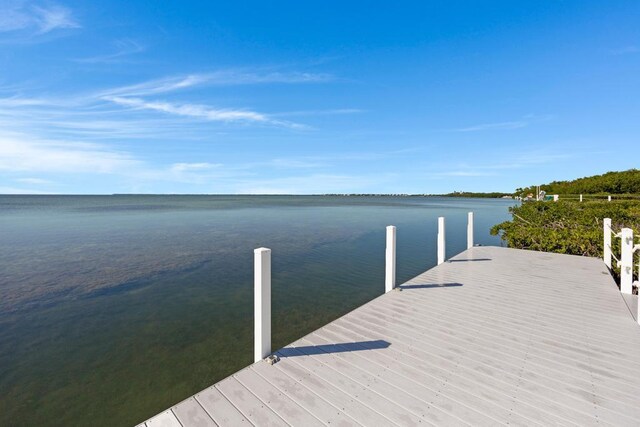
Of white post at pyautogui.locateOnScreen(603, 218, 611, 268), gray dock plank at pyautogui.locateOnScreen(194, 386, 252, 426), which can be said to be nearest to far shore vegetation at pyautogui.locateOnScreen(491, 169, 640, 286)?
white post at pyautogui.locateOnScreen(603, 218, 611, 268)

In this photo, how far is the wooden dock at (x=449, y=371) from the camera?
2.48m

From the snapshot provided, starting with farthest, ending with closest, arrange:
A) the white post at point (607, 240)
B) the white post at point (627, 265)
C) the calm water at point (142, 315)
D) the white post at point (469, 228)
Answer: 1. the white post at point (469, 228)
2. the white post at point (607, 240)
3. the white post at point (627, 265)
4. the calm water at point (142, 315)

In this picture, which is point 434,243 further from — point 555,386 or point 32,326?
point 32,326

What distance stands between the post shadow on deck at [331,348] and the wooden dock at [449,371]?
12 millimetres

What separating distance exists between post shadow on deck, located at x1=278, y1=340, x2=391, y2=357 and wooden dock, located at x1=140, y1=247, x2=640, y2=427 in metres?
0.01

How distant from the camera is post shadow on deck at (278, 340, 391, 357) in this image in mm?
3461

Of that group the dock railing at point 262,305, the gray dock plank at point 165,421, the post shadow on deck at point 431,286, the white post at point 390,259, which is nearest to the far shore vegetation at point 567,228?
the post shadow on deck at point 431,286

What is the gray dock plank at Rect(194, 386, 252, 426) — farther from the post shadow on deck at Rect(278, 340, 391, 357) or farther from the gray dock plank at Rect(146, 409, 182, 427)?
the post shadow on deck at Rect(278, 340, 391, 357)

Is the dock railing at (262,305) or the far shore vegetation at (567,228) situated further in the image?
the far shore vegetation at (567,228)

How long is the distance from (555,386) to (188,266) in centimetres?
1070

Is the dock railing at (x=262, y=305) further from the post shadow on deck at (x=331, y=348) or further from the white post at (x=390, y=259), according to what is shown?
the white post at (x=390, y=259)

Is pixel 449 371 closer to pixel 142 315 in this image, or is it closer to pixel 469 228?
pixel 142 315

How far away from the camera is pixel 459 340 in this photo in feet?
12.3

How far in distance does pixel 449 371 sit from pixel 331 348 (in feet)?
4.26
